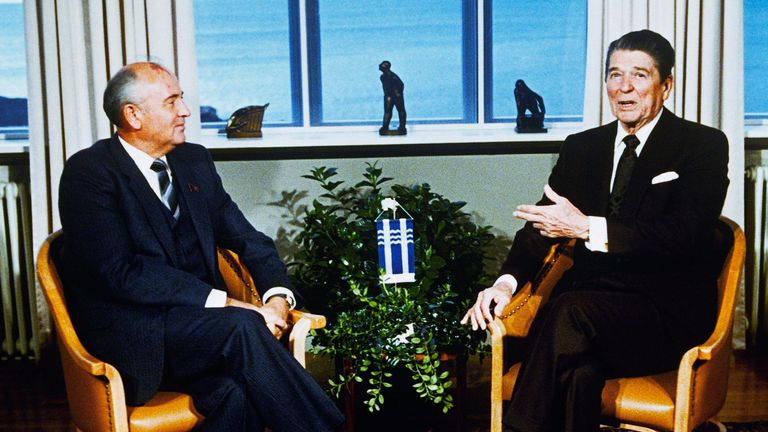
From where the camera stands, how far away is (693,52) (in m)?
3.68

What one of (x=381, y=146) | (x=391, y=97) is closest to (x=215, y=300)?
(x=381, y=146)

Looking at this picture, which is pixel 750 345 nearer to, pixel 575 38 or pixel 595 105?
pixel 595 105

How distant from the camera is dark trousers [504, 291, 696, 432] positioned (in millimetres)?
2391

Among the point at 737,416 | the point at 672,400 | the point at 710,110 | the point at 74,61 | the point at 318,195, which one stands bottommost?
the point at 737,416

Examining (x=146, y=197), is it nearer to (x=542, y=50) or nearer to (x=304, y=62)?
(x=304, y=62)

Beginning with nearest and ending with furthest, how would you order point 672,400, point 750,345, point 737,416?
1. point 672,400
2. point 737,416
3. point 750,345

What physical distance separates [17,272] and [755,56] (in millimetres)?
3638

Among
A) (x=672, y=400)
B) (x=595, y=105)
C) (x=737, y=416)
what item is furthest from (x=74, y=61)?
(x=737, y=416)

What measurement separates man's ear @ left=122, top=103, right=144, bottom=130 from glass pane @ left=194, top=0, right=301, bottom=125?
1.42 metres

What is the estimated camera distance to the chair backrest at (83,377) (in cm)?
233

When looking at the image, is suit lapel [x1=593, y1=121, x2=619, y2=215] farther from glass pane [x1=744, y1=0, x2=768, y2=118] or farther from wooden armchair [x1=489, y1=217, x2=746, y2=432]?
glass pane [x1=744, y1=0, x2=768, y2=118]

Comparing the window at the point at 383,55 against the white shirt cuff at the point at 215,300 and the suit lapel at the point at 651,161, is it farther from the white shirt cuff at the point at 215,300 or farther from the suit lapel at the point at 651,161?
the white shirt cuff at the point at 215,300

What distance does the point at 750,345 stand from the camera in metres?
4.14

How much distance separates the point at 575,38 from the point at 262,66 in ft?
4.87
